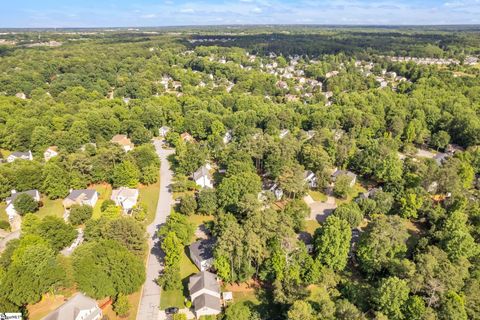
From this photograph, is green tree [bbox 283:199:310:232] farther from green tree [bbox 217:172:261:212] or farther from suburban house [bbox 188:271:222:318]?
suburban house [bbox 188:271:222:318]

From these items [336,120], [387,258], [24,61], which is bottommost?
[387,258]

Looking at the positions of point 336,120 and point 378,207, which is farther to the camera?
point 336,120

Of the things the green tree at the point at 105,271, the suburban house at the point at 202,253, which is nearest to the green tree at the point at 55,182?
the green tree at the point at 105,271

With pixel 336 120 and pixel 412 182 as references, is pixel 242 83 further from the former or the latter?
pixel 412 182

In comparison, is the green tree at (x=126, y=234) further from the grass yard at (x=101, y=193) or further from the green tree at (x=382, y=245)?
the green tree at (x=382, y=245)

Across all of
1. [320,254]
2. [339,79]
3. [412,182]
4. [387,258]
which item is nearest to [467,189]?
[412,182]

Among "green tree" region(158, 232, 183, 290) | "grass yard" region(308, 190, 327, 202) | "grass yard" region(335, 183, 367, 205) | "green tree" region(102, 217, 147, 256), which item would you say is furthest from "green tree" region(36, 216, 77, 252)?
"grass yard" region(335, 183, 367, 205)

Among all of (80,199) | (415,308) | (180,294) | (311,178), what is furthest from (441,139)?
(80,199)
